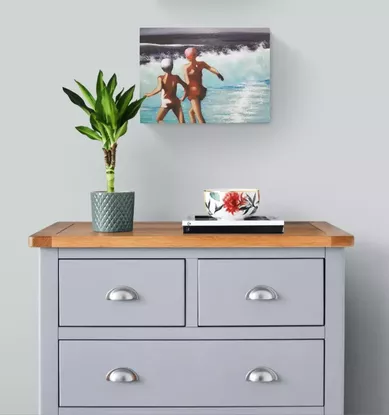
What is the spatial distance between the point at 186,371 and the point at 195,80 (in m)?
0.98

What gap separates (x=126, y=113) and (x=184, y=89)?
0.35 metres

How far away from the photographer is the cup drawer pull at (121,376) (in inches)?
72.4

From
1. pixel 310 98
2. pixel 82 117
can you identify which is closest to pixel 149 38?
pixel 82 117

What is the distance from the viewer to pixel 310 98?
2334mm

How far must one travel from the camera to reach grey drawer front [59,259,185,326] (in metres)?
1.85

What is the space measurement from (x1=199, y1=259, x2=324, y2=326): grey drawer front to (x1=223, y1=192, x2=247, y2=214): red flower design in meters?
0.19

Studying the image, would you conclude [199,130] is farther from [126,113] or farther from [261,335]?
[261,335]

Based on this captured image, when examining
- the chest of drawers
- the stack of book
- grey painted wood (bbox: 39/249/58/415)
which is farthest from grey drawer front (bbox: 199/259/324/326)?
grey painted wood (bbox: 39/249/58/415)

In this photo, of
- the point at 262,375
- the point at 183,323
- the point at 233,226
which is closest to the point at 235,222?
the point at 233,226

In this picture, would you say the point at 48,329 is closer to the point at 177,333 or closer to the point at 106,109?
the point at 177,333

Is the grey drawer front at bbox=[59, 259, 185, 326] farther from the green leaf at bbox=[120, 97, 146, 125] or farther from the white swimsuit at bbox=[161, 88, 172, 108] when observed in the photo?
the white swimsuit at bbox=[161, 88, 172, 108]

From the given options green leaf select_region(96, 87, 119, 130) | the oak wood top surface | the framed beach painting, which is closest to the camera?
the oak wood top surface

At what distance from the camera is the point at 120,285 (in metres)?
1.85

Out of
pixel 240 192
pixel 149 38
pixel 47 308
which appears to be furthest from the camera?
pixel 149 38
